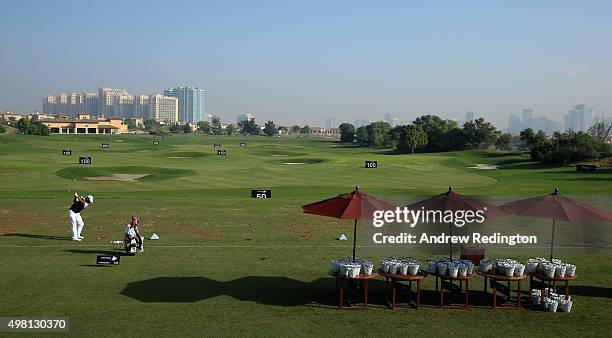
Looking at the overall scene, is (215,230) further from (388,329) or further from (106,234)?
(388,329)

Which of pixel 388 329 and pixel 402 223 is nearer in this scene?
pixel 388 329

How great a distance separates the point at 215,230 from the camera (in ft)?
75.0

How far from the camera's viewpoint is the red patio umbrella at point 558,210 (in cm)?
1353

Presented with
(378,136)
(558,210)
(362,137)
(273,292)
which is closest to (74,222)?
(273,292)

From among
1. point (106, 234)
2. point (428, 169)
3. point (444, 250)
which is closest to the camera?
point (444, 250)

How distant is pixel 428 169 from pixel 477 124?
187 ft

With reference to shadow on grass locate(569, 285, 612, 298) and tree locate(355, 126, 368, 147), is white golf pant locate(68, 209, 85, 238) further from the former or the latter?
tree locate(355, 126, 368, 147)

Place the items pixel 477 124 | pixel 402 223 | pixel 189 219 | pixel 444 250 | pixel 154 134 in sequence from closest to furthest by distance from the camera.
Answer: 1. pixel 402 223
2. pixel 444 250
3. pixel 189 219
4. pixel 477 124
5. pixel 154 134

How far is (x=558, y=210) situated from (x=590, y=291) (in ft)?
9.27

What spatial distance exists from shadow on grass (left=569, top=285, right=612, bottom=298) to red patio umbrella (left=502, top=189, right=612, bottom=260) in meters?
2.12

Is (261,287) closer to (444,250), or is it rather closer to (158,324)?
(158,324)

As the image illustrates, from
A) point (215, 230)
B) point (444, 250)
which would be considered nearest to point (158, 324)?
point (444, 250)

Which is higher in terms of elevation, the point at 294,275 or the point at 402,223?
the point at 402,223

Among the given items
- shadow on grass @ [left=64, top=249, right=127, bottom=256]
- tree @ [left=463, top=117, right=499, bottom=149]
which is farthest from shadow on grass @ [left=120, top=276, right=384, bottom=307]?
tree @ [left=463, top=117, right=499, bottom=149]
